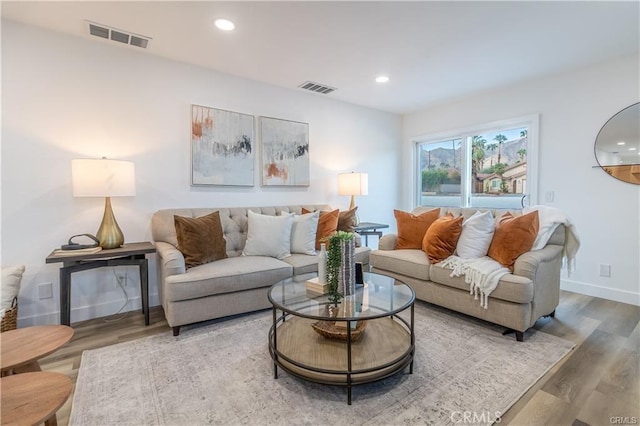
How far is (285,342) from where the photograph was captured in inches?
76.1

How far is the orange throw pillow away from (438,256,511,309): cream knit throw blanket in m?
1.28

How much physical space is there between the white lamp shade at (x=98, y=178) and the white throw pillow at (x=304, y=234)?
1550 millimetres

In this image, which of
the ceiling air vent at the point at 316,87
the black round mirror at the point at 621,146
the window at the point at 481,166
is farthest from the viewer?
the window at the point at 481,166

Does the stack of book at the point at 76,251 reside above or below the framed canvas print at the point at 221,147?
below

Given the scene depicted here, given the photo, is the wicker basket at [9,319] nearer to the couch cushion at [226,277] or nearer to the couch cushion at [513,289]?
the couch cushion at [226,277]

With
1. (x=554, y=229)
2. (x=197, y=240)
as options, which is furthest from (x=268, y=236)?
(x=554, y=229)

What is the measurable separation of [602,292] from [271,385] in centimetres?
356

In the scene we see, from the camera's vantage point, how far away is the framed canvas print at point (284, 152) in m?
3.70

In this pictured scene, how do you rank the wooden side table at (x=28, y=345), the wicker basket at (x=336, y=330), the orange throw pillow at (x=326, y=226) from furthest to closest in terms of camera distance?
the orange throw pillow at (x=326, y=226)
the wicker basket at (x=336, y=330)
the wooden side table at (x=28, y=345)

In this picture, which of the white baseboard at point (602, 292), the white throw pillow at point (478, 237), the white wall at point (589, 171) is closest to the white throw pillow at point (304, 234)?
the white throw pillow at point (478, 237)

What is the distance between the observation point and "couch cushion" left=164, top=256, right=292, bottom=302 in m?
2.30

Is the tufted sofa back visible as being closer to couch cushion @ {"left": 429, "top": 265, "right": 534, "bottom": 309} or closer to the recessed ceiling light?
the recessed ceiling light

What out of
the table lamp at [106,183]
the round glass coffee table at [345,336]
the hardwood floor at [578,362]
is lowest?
the hardwood floor at [578,362]

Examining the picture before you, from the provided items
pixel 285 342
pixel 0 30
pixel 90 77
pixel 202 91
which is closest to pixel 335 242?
pixel 285 342
